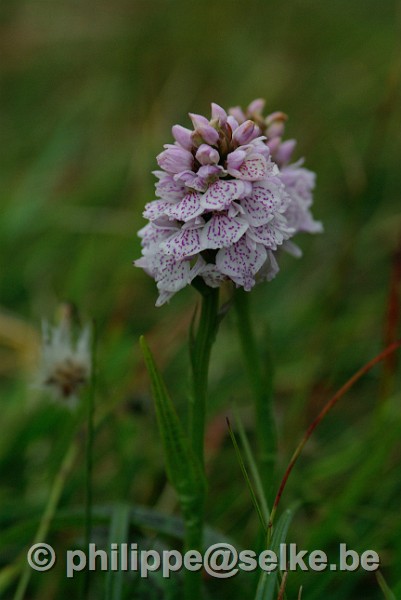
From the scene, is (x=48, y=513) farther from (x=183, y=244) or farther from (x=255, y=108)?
(x=255, y=108)

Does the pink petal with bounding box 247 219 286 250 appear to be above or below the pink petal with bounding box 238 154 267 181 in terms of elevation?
below

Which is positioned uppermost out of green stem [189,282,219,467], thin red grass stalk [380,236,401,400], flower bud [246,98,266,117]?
flower bud [246,98,266,117]

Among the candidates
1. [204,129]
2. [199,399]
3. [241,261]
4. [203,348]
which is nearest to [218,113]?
[204,129]

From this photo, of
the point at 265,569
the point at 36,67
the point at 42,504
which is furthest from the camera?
the point at 36,67

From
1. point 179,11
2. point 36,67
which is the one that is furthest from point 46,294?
point 179,11

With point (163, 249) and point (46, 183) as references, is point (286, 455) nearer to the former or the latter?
point (163, 249)

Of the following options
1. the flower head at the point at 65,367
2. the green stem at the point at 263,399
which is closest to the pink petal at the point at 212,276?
the green stem at the point at 263,399

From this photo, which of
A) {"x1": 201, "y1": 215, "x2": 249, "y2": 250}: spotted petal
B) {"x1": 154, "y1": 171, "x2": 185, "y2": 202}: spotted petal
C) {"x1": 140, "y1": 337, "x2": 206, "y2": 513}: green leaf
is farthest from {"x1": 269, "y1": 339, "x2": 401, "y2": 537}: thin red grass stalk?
{"x1": 154, "y1": 171, "x2": 185, "y2": 202}: spotted petal

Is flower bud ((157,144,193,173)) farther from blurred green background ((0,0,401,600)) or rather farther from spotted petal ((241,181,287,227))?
blurred green background ((0,0,401,600))
